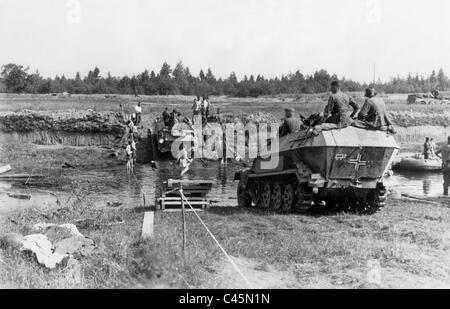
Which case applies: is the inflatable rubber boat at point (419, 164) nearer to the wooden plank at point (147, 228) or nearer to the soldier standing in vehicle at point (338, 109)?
the soldier standing in vehicle at point (338, 109)

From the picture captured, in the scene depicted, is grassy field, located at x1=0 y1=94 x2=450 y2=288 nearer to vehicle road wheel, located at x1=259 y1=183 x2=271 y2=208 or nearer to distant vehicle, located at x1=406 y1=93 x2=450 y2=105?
vehicle road wheel, located at x1=259 y1=183 x2=271 y2=208

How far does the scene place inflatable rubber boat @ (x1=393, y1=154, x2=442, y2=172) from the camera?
2872cm

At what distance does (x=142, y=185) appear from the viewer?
25000 millimetres

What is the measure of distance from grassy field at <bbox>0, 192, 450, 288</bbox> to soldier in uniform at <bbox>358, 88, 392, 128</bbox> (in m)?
2.17

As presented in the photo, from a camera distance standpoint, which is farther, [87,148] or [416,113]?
[416,113]

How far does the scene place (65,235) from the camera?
934 centimetres

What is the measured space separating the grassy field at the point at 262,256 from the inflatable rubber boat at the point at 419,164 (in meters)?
17.8

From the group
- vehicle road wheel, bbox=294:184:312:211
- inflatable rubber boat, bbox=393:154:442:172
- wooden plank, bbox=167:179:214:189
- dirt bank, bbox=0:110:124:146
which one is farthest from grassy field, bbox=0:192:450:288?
dirt bank, bbox=0:110:124:146

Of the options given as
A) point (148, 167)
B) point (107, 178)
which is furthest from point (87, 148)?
point (107, 178)

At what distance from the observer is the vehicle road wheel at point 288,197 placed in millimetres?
13516

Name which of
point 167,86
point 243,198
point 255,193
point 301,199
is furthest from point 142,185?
point 167,86

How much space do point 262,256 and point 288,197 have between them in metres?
5.44
